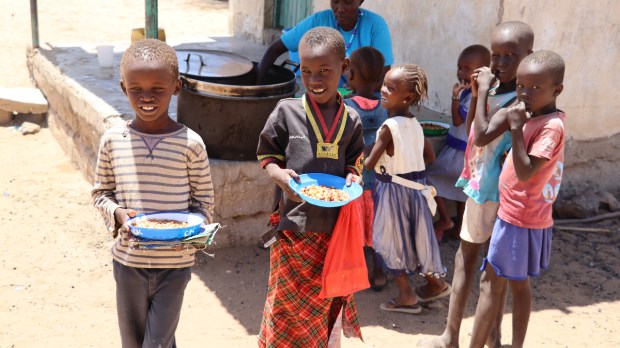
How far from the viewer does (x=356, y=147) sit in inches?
122

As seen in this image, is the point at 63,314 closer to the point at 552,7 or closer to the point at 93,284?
the point at 93,284

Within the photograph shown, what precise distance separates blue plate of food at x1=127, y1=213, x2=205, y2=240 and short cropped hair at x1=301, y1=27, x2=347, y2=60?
83cm

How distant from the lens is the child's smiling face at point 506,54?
3.32 metres

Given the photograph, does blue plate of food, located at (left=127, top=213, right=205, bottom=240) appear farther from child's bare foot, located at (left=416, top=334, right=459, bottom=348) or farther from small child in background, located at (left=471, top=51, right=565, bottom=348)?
child's bare foot, located at (left=416, top=334, right=459, bottom=348)

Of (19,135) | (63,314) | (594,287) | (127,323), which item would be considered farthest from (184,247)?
(19,135)

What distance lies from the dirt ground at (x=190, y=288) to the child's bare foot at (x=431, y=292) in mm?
58

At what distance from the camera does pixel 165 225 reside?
254cm

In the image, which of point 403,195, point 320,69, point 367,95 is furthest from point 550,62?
point 367,95

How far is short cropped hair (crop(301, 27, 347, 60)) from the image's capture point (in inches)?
115

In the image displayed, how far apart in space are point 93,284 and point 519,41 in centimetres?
279

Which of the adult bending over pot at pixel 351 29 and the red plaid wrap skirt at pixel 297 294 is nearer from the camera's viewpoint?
the red plaid wrap skirt at pixel 297 294

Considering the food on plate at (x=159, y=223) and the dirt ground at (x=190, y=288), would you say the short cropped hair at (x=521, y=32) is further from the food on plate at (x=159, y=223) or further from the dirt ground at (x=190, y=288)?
the food on plate at (x=159, y=223)

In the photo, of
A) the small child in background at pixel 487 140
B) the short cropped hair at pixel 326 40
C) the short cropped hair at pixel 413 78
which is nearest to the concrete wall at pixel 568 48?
the short cropped hair at pixel 413 78

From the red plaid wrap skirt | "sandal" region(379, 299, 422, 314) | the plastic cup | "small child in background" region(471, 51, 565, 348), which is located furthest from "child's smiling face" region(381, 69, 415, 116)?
the plastic cup
